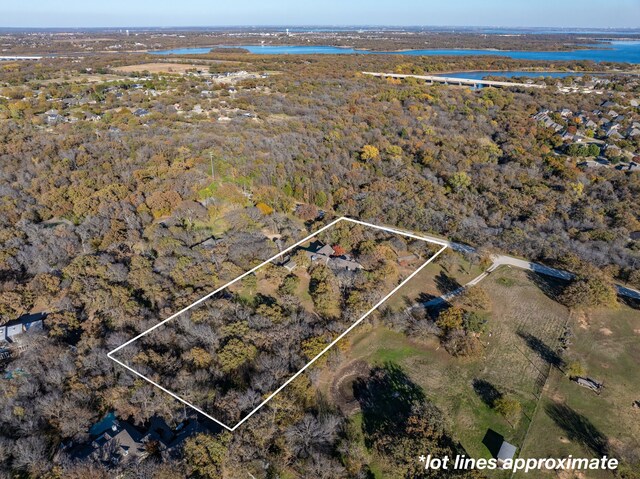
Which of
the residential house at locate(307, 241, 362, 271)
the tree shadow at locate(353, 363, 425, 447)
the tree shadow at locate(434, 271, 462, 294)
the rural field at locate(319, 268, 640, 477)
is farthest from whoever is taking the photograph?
the residential house at locate(307, 241, 362, 271)

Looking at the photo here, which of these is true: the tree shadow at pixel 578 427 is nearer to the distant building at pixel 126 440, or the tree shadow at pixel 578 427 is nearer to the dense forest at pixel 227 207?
the dense forest at pixel 227 207

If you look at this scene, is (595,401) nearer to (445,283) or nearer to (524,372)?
(524,372)

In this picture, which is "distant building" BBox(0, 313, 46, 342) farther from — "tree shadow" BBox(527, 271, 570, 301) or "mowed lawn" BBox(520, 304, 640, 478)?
"tree shadow" BBox(527, 271, 570, 301)

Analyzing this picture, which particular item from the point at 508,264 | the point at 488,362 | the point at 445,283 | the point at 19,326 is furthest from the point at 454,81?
the point at 19,326

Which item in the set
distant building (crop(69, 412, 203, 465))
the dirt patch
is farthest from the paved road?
distant building (crop(69, 412, 203, 465))

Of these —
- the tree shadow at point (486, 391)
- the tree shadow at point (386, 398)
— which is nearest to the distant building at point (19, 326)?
the tree shadow at point (386, 398)
